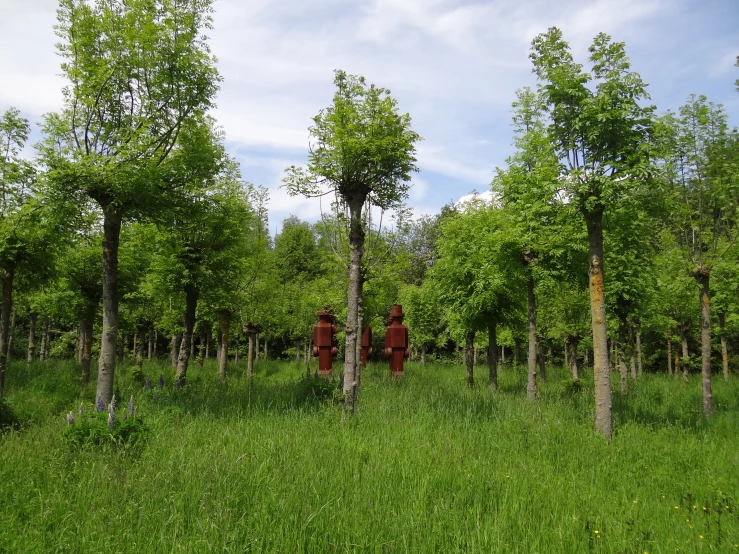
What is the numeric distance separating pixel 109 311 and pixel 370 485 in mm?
6563

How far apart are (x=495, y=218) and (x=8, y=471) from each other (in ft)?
40.9

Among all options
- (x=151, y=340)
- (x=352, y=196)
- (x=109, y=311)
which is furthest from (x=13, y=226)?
(x=151, y=340)

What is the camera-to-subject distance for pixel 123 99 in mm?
9336

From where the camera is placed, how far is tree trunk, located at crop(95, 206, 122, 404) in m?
8.77

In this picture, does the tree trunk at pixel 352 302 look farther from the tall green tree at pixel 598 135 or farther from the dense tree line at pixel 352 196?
the tall green tree at pixel 598 135

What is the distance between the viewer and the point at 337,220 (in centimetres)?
1045

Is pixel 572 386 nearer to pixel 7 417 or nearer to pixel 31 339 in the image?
pixel 7 417

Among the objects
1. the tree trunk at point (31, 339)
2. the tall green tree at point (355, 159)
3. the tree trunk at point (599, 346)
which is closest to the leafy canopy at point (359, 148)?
the tall green tree at point (355, 159)

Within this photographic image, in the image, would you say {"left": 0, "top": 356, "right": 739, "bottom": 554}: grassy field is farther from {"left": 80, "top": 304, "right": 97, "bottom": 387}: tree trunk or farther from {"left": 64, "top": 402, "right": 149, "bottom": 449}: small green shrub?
{"left": 80, "top": 304, "right": 97, "bottom": 387}: tree trunk

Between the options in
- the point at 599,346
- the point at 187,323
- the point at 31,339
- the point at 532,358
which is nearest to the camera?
the point at 599,346

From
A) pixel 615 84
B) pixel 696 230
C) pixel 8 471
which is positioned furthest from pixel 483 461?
pixel 696 230

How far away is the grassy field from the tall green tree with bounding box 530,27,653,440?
1.90 m

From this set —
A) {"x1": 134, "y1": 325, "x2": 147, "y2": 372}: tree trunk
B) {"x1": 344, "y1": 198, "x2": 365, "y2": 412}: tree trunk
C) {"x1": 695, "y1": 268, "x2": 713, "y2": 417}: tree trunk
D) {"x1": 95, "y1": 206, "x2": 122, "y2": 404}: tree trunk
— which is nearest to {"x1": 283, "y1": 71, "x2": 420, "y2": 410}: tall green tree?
{"x1": 344, "y1": 198, "x2": 365, "y2": 412}: tree trunk

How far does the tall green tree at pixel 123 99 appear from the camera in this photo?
27.5ft
